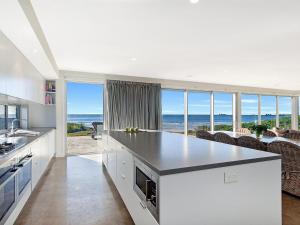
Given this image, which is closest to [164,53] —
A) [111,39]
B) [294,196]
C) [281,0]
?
[111,39]

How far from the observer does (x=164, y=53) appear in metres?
3.97

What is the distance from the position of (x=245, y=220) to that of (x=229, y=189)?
32 centimetres

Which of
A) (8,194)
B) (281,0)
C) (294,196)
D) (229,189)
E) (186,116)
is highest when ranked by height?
(281,0)

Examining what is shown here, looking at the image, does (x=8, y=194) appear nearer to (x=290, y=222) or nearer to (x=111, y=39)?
(x=111, y=39)

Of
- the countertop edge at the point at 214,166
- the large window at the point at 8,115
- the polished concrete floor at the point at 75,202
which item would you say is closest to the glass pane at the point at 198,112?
the polished concrete floor at the point at 75,202

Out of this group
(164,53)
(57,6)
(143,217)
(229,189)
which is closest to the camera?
(229,189)

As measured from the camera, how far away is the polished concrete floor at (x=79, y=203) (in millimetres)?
2297

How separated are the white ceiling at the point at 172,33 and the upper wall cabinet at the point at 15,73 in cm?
54

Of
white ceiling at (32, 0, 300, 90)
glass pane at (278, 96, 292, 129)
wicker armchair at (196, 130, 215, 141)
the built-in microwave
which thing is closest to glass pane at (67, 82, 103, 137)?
white ceiling at (32, 0, 300, 90)

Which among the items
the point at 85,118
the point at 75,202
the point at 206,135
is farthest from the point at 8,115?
the point at 206,135

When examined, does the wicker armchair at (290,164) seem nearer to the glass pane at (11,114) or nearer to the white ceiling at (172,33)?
the white ceiling at (172,33)

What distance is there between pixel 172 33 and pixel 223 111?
Answer: 5860 mm

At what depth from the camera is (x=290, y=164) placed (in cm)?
281

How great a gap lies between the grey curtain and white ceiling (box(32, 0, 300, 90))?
36.4 inches
